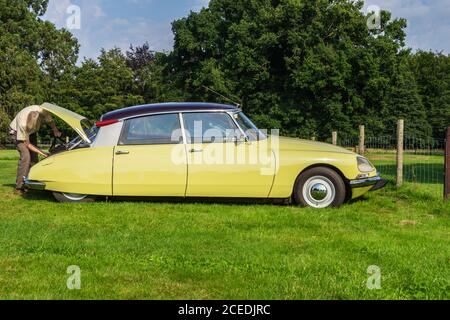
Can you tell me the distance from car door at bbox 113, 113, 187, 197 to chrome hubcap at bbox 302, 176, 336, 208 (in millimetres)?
1896

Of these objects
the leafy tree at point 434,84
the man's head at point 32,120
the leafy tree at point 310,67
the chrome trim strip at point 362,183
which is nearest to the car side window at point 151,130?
the man's head at point 32,120

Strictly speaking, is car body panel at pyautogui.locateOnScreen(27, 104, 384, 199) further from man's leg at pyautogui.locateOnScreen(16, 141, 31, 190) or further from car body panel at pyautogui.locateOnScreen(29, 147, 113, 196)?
man's leg at pyautogui.locateOnScreen(16, 141, 31, 190)

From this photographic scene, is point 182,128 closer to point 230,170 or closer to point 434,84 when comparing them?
point 230,170

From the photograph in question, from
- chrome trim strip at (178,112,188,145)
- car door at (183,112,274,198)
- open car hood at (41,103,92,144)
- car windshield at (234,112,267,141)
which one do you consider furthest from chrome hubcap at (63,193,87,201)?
car windshield at (234,112,267,141)

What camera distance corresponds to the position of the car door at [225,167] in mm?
7477

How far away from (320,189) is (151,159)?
8.62 ft

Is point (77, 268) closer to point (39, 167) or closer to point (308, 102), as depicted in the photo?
point (39, 167)

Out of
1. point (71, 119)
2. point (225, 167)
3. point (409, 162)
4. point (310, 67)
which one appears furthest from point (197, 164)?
point (310, 67)

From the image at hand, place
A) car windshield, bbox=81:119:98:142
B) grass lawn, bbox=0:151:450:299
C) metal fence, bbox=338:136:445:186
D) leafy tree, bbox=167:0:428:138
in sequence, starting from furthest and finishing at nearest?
leafy tree, bbox=167:0:428:138 < metal fence, bbox=338:136:445:186 < car windshield, bbox=81:119:98:142 < grass lawn, bbox=0:151:450:299

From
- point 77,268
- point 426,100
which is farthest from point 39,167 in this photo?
point 426,100

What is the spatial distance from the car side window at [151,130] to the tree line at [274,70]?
3427 centimetres

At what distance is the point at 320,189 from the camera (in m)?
7.58

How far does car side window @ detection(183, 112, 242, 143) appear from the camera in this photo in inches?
300
